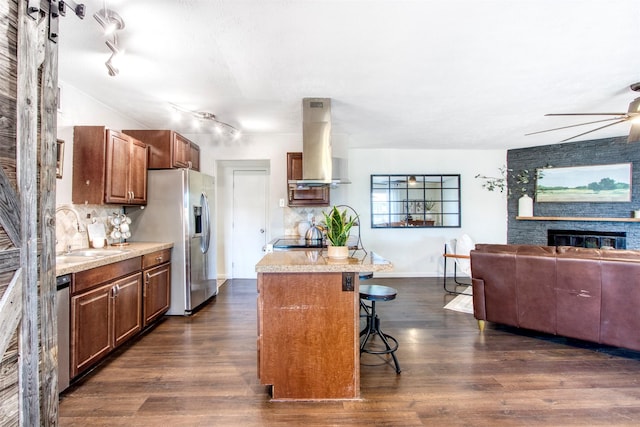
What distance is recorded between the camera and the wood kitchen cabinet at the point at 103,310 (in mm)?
2059

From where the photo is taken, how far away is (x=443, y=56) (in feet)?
7.39

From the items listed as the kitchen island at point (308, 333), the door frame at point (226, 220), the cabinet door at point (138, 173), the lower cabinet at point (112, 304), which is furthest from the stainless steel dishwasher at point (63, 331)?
the door frame at point (226, 220)

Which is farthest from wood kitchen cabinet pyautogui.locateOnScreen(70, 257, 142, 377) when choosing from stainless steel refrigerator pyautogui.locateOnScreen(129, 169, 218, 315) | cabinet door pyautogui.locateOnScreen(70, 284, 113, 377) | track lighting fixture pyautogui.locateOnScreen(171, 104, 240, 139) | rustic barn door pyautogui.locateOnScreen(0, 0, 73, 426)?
track lighting fixture pyautogui.locateOnScreen(171, 104, 240, 139)

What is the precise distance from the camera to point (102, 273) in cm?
231

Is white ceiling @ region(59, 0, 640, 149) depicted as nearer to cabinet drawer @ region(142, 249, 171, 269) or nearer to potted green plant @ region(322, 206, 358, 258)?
potted green plant @ region(322, 206, 358, 258)

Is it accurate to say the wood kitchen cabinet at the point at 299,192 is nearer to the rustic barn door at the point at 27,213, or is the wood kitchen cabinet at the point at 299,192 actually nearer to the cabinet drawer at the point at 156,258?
the cabinet drawer at the point at 156,258

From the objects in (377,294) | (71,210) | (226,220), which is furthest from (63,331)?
(226,220)

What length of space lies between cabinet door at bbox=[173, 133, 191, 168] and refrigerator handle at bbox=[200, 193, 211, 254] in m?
0.47

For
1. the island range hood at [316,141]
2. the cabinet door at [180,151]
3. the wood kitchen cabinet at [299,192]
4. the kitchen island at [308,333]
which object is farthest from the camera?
the wood kitchen cabinet at [299,192]

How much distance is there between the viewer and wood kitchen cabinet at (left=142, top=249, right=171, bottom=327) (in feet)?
9.62

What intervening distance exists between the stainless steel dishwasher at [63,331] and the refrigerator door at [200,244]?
4.90 feet

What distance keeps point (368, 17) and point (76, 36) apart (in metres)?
1.96

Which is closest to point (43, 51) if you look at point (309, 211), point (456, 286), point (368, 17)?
point (368, 17)

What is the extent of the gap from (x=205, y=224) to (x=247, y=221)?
4.58ft
